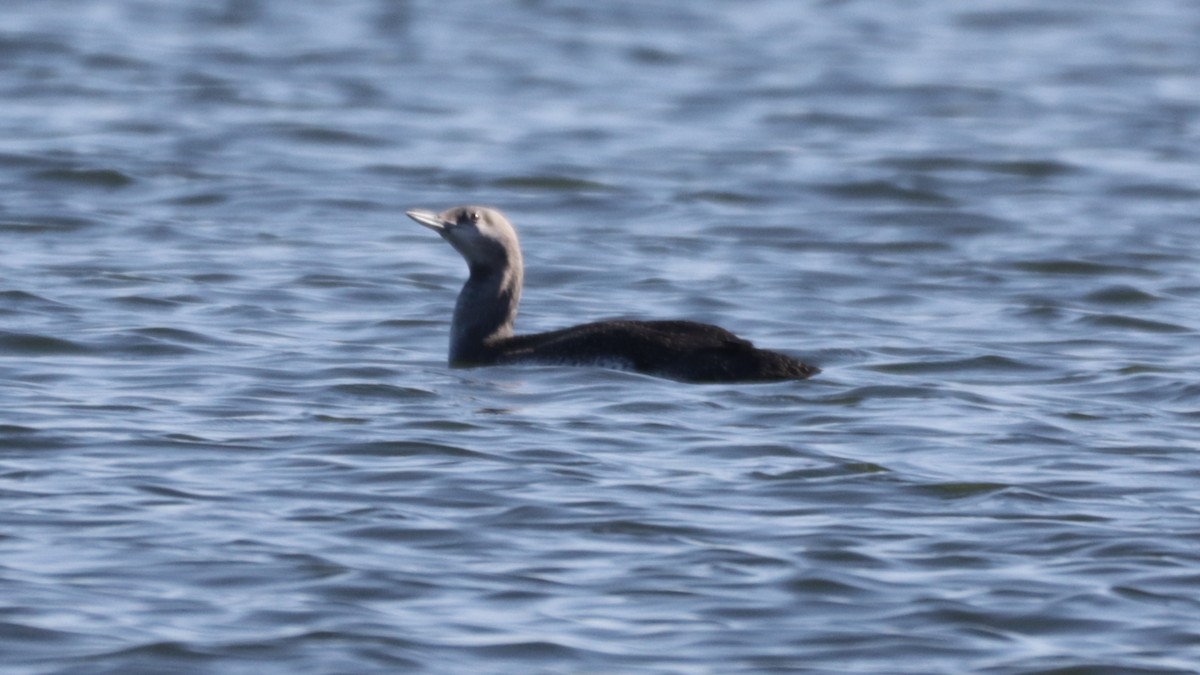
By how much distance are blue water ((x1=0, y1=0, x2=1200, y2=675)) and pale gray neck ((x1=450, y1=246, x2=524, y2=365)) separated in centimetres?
20

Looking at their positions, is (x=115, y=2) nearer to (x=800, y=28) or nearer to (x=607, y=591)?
(x=800, y=28)

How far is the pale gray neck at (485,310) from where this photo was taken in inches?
400

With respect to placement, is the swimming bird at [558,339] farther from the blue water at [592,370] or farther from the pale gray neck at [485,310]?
the blue water at [592,370]

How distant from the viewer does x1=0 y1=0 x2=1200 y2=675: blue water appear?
251 inches

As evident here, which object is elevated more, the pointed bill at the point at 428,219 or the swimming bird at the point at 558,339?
the pointed bill at the point at 428,219

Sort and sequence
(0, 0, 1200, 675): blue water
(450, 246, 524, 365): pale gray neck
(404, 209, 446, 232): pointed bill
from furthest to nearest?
1. (450, 246, 524, 365): pale gray neck
2. (404, 209, 446, 232): pointed bill
3. (0, 0, 1200, 675): blue water

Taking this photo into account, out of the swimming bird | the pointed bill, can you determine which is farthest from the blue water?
the pointed bill

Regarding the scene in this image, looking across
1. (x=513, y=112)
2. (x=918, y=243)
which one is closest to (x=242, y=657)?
(x=918, y=243)

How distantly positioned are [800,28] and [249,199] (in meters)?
11.4

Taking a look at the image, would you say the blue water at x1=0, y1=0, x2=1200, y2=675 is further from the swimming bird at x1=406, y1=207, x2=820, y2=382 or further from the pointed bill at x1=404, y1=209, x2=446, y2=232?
the pointed bill at x1=404, y1=209, x2=446, y2=232

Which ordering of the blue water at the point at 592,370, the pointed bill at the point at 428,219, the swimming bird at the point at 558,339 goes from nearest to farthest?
the blue water at the point at 592,370, the swimming bird at the point at 558,339, the pointed bill at the point at 428,219

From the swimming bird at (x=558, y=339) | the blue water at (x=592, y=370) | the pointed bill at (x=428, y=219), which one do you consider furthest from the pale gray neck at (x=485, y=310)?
the pointed bill at (x=428, y=219)

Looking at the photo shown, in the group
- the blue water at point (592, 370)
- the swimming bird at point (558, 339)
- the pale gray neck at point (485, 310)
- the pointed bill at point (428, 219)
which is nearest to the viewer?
the blue water at point (592, 370)

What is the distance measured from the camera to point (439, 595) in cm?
647
